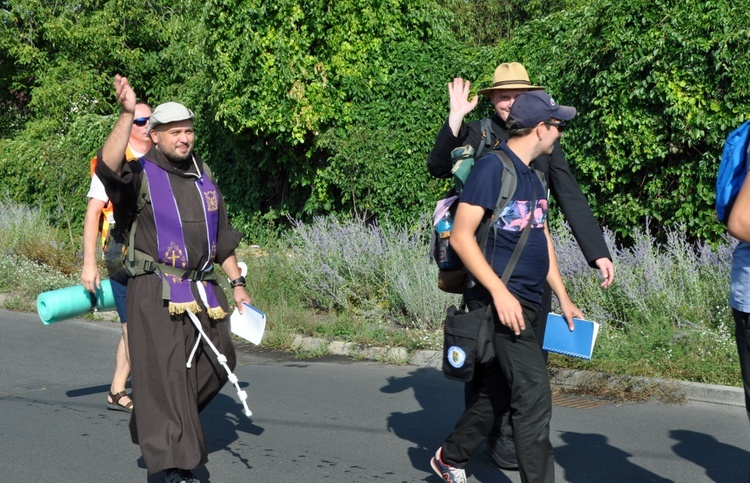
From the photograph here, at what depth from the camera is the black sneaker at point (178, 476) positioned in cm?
482

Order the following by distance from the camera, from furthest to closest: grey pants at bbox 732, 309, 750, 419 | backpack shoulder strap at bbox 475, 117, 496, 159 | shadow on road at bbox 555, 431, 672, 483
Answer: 1. shadow on road at bbox 555, 431, 672, 483
2. backpack shoulder strap at bbox 475, 117, 496, 159
3. grey pants at bbox 732, 309, 750, 419

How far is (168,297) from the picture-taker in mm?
4824

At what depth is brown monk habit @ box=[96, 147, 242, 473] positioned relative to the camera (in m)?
4.69

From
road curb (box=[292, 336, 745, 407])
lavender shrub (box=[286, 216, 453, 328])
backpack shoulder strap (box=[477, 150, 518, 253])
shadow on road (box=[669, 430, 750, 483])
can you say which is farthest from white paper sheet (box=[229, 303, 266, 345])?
lavender shrub (box=[286, 216, 453, 328])

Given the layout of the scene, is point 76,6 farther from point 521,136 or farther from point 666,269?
point 521,136

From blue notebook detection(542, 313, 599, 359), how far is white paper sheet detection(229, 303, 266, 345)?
4.84 ft

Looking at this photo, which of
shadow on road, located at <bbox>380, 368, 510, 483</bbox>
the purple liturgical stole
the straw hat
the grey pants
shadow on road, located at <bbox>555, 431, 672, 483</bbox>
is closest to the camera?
the grey pants

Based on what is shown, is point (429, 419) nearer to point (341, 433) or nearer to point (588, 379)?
point (341, 433)

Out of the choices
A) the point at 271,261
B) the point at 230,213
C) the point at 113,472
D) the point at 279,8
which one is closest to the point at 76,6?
the point at 230,213

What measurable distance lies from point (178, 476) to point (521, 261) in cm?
203

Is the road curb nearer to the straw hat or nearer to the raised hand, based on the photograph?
the straw hat

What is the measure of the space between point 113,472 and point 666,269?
5112 mm

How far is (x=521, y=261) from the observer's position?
4.29 metres

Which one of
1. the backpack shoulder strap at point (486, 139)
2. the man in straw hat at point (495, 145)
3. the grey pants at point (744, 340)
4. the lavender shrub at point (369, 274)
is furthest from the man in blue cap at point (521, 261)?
the lavender shrub at point (369, 274)
